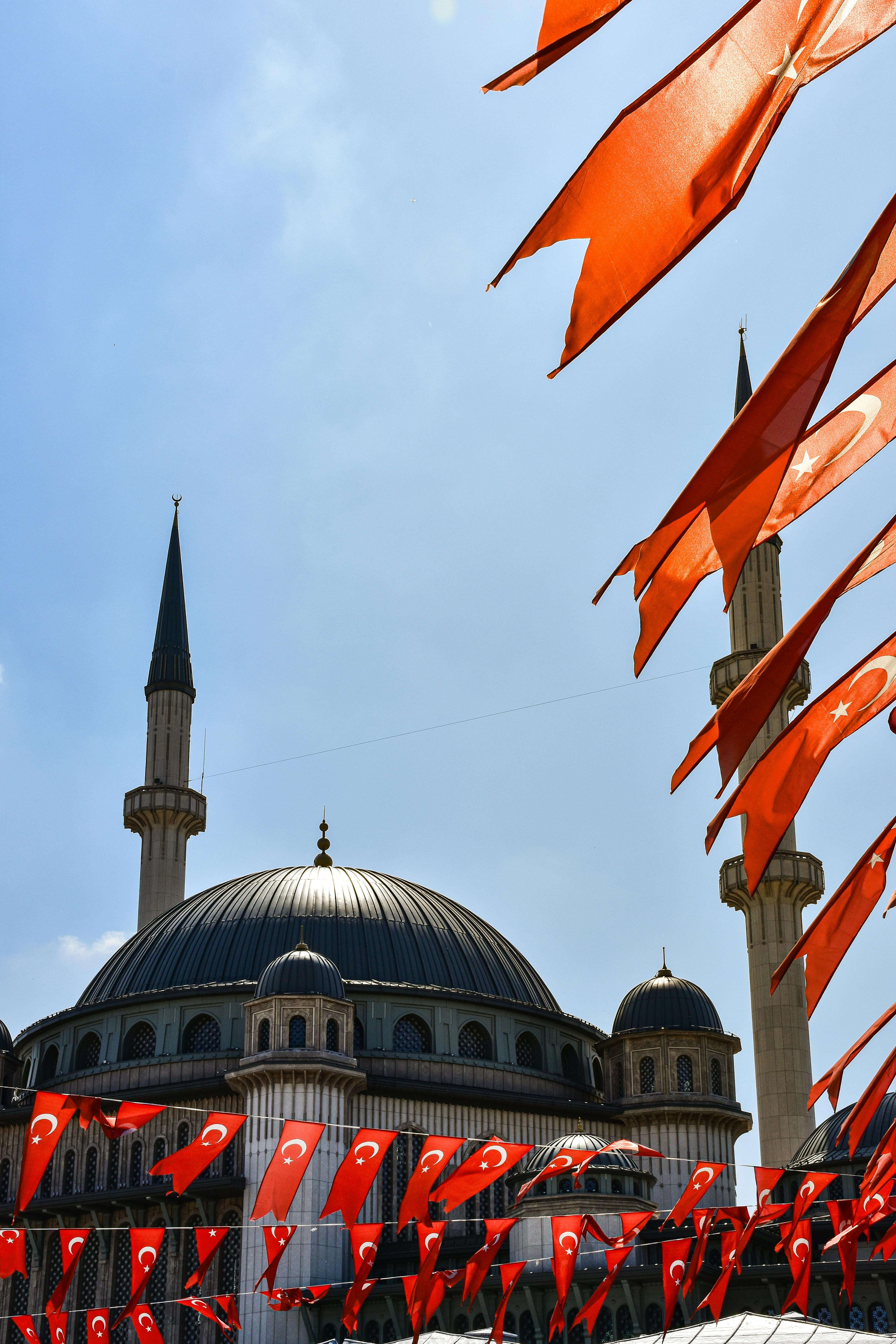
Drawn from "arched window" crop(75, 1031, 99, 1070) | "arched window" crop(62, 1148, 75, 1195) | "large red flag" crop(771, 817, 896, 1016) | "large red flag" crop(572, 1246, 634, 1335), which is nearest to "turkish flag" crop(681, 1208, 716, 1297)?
"large red flag" crop(572, 1246, 634, 1335)

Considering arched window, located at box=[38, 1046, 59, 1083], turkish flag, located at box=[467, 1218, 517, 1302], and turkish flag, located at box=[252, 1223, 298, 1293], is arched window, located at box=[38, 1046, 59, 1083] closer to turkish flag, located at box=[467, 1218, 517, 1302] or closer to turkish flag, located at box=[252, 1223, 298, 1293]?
turkish flag, located at box=[252, 1223, 298, 1293]

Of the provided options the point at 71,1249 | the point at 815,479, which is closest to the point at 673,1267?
the point at 71,1249

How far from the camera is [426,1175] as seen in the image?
67.5 ft

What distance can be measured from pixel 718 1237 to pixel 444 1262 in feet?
22.6

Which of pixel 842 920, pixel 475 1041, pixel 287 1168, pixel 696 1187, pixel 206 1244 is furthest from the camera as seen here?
pixel 475 1041

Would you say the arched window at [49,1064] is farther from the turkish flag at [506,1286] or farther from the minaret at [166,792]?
the turkish flag at [506,1286]

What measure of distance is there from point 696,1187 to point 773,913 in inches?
818

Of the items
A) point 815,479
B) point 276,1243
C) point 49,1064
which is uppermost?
point 49,1064

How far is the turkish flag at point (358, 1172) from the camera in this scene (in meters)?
20.4

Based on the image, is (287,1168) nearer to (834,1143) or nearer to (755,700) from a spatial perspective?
(755,700)

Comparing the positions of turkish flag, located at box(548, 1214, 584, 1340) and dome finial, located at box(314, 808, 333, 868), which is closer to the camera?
turkish flag, located at box(548, 1214, 584, 1340)

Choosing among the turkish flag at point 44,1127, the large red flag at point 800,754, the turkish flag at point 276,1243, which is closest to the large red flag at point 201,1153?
the turkish flag at point 44,1127

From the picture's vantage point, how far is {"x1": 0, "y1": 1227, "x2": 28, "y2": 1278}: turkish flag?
21.4 metres

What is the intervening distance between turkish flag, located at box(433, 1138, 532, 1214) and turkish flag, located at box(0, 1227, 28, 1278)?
6021 mm
